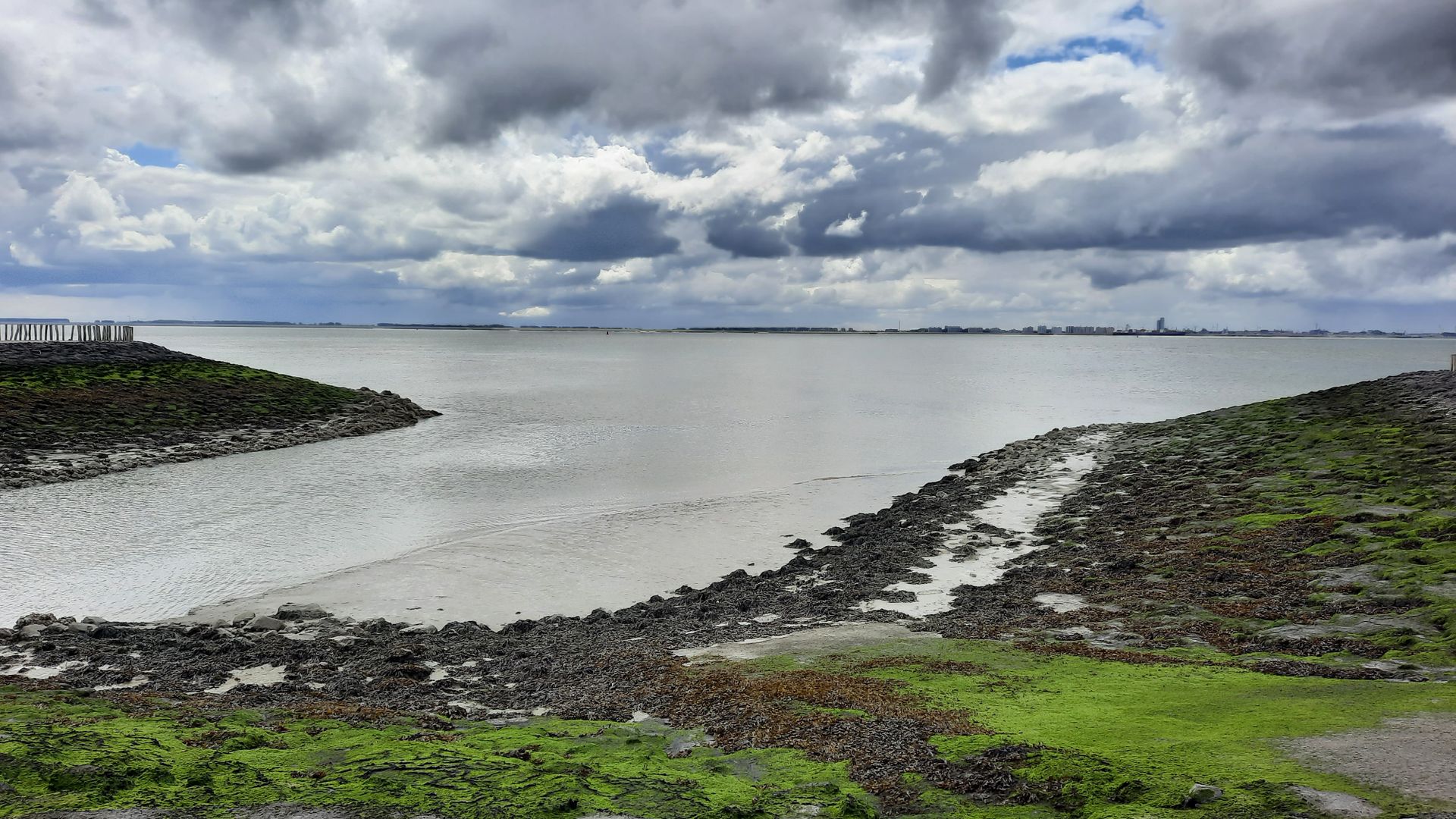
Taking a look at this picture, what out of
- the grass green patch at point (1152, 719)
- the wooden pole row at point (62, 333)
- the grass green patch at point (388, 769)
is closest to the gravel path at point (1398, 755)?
the grass green patch at point (1152, 719)

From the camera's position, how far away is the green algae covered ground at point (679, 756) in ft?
26.4

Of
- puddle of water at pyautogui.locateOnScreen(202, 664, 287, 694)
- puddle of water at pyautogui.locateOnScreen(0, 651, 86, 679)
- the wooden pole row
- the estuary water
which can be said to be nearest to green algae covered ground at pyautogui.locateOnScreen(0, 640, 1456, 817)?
puddle of water at pyautogui.locateOnScreen(202, 664, 287, 694)

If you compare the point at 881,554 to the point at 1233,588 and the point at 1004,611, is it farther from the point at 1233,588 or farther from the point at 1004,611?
the point at 1233,588

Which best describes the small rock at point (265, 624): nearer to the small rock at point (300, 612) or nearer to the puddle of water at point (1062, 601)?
the small rock at point (300, 612)

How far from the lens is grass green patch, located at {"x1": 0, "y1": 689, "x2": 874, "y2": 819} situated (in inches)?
321

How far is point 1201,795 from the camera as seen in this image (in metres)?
7.57

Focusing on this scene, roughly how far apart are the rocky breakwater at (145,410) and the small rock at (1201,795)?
139ft

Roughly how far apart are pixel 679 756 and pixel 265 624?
1210 cm

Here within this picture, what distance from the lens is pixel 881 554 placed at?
24.7m

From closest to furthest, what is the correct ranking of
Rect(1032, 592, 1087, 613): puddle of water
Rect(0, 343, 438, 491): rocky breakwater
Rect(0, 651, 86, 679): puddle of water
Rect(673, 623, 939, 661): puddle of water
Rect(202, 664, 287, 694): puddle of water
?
Rect(202, 664, 287, 694): puddle of water → Rect(0, 651, 86, 679): puddle of water → Rect(673, 623, 939, 661): puddle of water → Rect(1032, 592, 1087, 613): puddle of water → Rect(0, 343, 438, 491): rocky breakwater

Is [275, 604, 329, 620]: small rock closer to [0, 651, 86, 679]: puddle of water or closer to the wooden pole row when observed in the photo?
[0, 651, 86, 679]: puddle of water

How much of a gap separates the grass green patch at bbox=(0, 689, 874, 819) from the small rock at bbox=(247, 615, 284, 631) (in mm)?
6963

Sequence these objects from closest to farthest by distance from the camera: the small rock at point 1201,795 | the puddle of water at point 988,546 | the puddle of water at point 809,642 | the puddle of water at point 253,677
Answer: the small rock at point 1201,795 < the puddle of water at point 253,677 < the puddle of water at point 809,642 < the puddle of water at point 988,546

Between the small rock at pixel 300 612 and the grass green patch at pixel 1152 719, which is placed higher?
the grass green patch at pixel 1152 719
